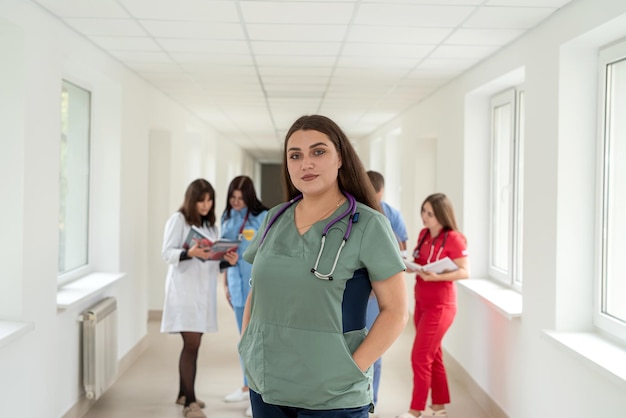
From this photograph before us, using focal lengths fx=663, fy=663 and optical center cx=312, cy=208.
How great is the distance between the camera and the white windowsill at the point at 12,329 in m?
3.06

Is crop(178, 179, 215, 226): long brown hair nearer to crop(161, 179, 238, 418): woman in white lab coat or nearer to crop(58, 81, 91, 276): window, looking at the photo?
crop(161, 179, 238, 418): woman in white lab coat

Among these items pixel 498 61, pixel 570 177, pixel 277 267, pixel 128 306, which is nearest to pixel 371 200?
pixel 277 267

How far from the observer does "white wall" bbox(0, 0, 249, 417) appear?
338 cm

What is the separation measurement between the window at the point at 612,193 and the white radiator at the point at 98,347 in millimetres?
3106

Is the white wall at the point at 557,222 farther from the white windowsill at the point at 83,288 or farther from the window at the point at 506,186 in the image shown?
the white windowsill at the point at 83,288

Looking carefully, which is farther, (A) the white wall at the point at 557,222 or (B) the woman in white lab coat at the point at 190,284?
(B) the woman in white lab coat at the point at 190,284

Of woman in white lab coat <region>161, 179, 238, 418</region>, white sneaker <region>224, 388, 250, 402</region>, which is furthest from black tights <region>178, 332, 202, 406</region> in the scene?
white sneaker <region>224, 388, 250, 402</region>

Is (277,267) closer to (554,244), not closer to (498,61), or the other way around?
(554,244)

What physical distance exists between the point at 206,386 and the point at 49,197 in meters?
2.12

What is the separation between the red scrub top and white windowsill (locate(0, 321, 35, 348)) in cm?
233

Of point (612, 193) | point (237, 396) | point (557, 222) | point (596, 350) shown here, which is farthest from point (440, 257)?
point (237, 396)

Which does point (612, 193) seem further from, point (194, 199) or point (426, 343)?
point (194, 199)

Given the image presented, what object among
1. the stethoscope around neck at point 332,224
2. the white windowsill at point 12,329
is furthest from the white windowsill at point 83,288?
the stethoscope around neck at point 332,224

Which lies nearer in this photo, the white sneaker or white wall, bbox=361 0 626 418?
white wall, bbox=361 0 626 418
